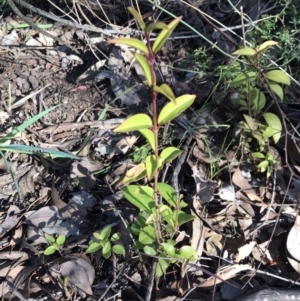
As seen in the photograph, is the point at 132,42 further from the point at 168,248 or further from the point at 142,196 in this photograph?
the point at 168,248

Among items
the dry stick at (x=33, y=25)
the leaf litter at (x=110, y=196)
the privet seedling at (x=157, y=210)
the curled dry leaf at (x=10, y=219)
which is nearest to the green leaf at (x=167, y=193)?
the privet seedling at (x=157, y=210)

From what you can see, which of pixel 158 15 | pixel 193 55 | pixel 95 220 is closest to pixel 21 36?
pixel 158 15

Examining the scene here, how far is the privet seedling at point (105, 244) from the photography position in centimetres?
176

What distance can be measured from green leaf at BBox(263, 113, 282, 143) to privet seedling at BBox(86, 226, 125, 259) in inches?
29.4

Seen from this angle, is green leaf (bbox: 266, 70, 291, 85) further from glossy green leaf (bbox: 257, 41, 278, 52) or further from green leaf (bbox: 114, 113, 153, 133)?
green leaf (bbox: 114, 113, 153, 133)

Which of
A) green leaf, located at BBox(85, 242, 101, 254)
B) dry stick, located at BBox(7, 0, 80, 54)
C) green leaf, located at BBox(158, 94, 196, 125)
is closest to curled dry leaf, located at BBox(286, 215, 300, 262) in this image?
green leaf, located at BBox(85, 242, 101, 254)

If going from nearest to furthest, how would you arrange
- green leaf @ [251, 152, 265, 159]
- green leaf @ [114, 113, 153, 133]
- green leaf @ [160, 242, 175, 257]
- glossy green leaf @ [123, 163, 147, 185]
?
green leaf @ [114, 113, 153, 133] < glossy green leaf @ [123, 163, 147, 185] < green leaf @ [160, 242, 175, 257] < green leaf @ [251, 152, 265, 159]

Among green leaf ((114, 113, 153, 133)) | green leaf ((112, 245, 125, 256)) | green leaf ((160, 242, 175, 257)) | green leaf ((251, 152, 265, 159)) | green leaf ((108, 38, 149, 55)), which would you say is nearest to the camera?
green leaf ((108, 38, 149, 55))

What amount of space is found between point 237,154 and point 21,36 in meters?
1.32

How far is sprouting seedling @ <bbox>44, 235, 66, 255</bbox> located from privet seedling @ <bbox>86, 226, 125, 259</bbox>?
0.37 ft

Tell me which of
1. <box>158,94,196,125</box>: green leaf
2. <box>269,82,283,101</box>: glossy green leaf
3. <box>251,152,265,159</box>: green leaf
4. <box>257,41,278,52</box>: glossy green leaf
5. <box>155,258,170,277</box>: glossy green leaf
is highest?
<box>158,94,196,125</box>: green leaf

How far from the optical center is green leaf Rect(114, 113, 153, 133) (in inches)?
47.1

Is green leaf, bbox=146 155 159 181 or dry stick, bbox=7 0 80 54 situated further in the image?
dry stick, bbox=7 0 80 54

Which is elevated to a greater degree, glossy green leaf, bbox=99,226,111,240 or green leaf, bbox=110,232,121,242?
glossy green leaf, bbox=99,226,111,240
